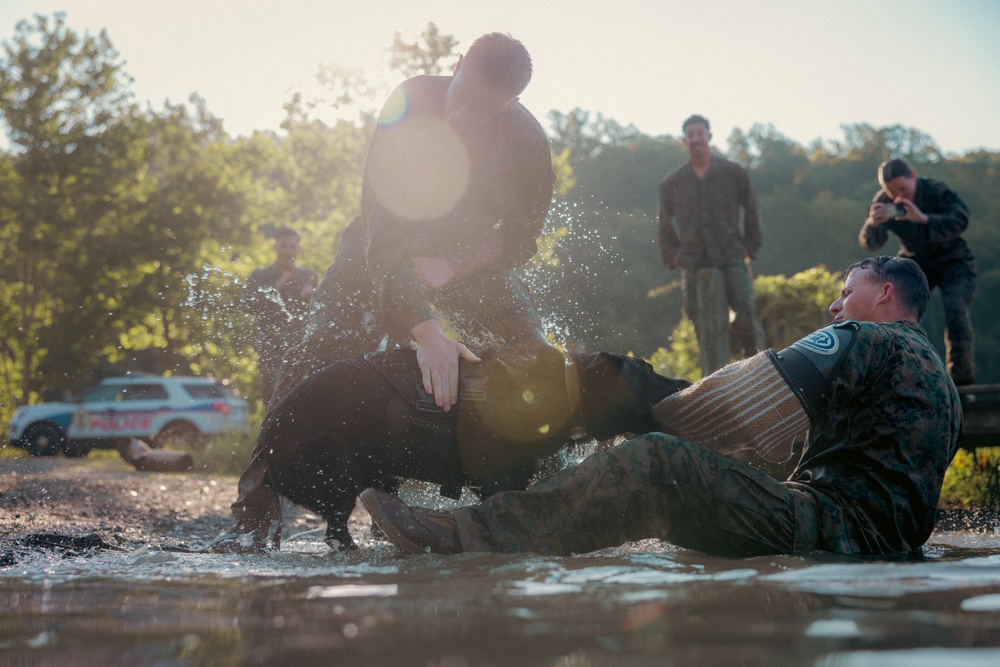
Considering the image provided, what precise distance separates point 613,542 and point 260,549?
5.41 ft

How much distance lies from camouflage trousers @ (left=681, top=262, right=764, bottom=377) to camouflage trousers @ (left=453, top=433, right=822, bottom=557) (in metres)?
5.77

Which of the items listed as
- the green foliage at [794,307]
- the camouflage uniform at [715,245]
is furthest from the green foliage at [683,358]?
the camouflage uniform at [715,245]

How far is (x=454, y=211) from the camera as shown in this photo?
4.30 metres

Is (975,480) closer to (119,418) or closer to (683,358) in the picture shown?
(683,358)

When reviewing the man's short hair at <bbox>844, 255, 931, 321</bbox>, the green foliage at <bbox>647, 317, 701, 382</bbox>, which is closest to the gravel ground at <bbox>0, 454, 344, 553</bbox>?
the man's short hair at <bbox>844, 255, 931, 321</bbox>

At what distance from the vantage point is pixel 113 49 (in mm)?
20547

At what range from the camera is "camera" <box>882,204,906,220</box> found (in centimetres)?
748

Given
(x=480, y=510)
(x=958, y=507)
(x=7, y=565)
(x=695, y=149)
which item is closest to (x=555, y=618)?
(x=480, y=510)

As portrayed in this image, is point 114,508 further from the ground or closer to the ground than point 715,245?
closer to the ground

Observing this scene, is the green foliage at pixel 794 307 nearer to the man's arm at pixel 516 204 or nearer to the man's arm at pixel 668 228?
the man's arm at pixel 668 228

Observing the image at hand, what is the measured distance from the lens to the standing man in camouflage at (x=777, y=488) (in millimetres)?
3068

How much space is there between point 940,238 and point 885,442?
472 centimetres

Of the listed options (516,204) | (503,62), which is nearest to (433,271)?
(516,204)

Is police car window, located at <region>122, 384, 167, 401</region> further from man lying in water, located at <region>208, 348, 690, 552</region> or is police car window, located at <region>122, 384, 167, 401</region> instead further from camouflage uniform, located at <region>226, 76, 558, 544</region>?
man lying in water, located at <region>208, 348, 690, 552</region>
